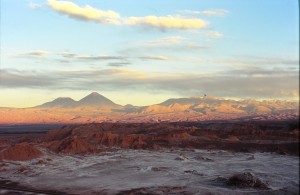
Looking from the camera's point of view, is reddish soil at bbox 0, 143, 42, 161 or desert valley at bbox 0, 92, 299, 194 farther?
reddish soil at bbox 0, 143, 42, 161

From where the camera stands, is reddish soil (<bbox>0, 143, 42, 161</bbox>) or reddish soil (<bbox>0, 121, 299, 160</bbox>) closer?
reddish soil (<bbox>0, 143, 42, 161</bbox>)

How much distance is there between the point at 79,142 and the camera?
129 ft

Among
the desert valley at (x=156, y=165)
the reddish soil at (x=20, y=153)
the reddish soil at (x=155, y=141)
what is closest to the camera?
the desert valley at (x=156, y=165)

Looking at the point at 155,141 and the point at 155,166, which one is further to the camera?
the point at 155,141

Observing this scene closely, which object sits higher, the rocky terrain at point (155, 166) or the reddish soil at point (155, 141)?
the reddish soil at point (155, 141)

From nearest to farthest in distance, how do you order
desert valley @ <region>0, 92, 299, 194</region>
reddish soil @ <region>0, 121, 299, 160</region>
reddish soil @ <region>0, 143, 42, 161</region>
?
desert valley @ <region>0, 92, 299, 194</region> < reddish soil @ <region>0, 143, 42, 161</region> < reddish soil @ <region>0, 121, 299, 160</region>

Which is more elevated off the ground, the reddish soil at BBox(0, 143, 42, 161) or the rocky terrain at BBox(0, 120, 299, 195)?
the reddish soil at BBox(0, 143, 42, 161)

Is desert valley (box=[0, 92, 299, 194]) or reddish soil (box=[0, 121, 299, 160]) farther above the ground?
reddish soil (box=[0, 121, 299, 160])

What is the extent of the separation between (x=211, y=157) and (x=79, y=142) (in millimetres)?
13864

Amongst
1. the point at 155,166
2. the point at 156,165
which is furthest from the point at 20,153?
the point at 155,166

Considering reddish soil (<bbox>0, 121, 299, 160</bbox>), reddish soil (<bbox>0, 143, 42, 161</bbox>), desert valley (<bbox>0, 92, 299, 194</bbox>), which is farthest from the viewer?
reddish soil (<bbox>0, 121, 299, 160</bbox>)

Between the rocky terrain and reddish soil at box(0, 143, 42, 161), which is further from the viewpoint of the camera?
reddish soil at box(0, 143, 42, 161)

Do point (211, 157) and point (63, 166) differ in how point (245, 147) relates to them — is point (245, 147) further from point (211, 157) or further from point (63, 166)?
point (63, 166)

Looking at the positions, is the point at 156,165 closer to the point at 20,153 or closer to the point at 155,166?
the point at 155,166
